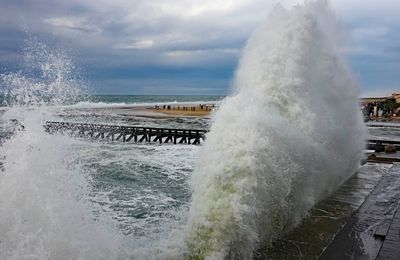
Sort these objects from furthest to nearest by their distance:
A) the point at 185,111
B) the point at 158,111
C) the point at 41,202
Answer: the point at 158,111 → the point at 185,111 → the point at 41,202

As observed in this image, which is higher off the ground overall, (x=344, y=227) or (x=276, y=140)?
(x=276, y=140)

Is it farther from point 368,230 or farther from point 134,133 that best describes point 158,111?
point 368,230

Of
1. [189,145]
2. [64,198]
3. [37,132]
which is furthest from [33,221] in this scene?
[189,145]

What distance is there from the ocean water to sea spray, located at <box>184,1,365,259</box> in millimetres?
21

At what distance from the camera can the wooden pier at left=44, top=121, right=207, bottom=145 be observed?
2216cm

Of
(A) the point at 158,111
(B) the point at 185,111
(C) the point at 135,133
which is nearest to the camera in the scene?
(C) the point at 135,133

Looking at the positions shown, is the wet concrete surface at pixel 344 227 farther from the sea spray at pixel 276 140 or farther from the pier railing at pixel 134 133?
the pier railing at pixel 134 133

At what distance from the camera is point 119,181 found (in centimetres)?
1202

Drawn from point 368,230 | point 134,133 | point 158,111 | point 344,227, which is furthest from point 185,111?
point 368,230

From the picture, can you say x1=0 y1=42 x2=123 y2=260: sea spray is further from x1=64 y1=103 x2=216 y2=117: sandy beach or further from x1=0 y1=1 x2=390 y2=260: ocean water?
x1=64 y1=103 x2=216 y2=117: sandy beach

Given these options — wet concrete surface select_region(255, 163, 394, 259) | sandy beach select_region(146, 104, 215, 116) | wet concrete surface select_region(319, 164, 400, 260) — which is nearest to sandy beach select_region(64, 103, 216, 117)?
sandy beach select_region(146, 104, 215, 116)

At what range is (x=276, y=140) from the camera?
22.1ft

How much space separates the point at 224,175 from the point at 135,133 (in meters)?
18.1

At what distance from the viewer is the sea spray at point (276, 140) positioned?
18.4ft
